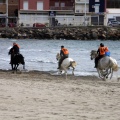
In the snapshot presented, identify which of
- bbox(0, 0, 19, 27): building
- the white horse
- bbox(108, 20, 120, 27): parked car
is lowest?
the white horse

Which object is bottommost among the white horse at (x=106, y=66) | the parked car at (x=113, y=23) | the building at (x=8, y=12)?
the white horse at (x=106, y=66)

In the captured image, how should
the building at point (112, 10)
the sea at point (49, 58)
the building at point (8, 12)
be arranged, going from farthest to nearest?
the building at point (112, 10) → the building at point (8, 12) → the sea at point (49, 58)

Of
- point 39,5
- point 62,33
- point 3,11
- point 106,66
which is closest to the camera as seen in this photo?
point 106,66

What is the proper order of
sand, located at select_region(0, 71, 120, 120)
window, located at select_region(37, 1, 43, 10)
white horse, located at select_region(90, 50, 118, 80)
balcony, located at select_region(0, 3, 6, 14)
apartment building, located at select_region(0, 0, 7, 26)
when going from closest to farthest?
sand, located at select_region(0, 71, 120, 120), white horse, located at select_region(90, 50, 118, 80), apartment building, located at select_region(0, 0, 7, 26), balcony, located at select_region(0, 3, 6, 14), window, located at select_region(37, 1, 43, 10)

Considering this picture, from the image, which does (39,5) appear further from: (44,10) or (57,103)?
(57,103)

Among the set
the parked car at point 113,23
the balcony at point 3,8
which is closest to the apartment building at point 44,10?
the balcony at point 3,8

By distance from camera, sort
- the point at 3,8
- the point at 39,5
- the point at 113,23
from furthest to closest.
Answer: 1. the point at 39,5
2. the point at 3,8
3. the point at 113,23

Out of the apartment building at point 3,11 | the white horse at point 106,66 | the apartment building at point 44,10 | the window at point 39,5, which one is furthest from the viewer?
the window at point 39,5

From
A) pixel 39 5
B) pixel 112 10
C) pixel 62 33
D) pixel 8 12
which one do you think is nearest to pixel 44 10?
pixel 39 5

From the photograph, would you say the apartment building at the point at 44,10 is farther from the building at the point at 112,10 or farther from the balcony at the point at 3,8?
the building at the point at 112,10

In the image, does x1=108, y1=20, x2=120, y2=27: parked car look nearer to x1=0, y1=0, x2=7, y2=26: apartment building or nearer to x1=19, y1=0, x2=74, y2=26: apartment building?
x1=19, y1=0, x2=74, y2=26: apartment building

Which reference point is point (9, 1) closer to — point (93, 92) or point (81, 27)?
point (81, 27)

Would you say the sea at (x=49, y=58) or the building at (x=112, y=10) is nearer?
the sea at (x=49, y=58)

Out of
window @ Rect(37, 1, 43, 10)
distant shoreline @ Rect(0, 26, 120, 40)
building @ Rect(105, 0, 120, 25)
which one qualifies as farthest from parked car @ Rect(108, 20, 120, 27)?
window @ Rect(37, 1, 43, 10)
